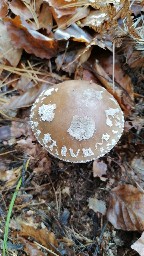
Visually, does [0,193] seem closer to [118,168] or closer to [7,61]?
[118,168]

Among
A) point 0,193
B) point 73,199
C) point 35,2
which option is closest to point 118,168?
point 73,199

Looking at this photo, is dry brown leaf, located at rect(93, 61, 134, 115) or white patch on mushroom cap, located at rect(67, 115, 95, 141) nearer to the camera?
white patch on mushroom cap, located at rect(67, 115, 95, 141)

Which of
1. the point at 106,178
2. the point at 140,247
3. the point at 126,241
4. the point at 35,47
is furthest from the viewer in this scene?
the point at 35,47

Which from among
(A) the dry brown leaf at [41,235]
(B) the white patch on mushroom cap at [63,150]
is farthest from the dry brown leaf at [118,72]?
(A) the dry brown leaf at [41,235]

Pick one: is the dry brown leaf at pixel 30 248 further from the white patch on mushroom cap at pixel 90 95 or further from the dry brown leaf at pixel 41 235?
the white patch on mushroom cap at pixel 90 95

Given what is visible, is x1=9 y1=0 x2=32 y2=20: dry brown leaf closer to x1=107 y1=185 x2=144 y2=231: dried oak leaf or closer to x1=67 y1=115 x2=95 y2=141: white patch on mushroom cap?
x1=67 y1=115 x2=95 y2=141: white patch on mushroom cap

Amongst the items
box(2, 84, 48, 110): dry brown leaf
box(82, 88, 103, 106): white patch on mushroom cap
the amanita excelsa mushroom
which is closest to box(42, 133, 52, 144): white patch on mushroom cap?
the amanita excelsa mushroom
